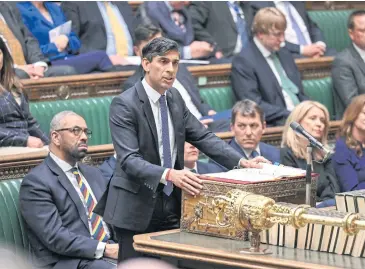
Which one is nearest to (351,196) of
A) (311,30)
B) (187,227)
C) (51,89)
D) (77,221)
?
(187,227)

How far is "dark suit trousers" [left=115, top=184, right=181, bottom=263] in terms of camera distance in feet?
14.2

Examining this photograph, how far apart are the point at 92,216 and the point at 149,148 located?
798mm

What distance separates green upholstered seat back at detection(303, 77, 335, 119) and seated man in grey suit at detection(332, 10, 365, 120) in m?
0.07

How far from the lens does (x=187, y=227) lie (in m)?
4.23

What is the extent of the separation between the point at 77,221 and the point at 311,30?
3.97 metres

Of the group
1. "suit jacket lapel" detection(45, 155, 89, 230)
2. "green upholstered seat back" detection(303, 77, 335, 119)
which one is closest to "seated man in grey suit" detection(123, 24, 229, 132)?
"green upholstered seat back" detection(303, 77, 335, 119)

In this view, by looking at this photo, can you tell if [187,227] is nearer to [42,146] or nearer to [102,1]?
→ [42,146]

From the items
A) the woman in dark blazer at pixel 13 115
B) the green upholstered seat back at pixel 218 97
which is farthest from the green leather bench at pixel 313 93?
the woman in dark blazer at pixel 13 115

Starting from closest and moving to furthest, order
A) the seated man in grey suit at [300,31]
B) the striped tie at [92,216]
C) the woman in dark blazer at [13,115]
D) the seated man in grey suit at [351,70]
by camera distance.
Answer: the striped tie at [92,216], the woman in dark blazer at [13,115], the seated man in grey suit at [351,70], the seated man in grey suit at [300,31]

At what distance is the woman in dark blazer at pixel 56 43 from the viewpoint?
6.87 metres

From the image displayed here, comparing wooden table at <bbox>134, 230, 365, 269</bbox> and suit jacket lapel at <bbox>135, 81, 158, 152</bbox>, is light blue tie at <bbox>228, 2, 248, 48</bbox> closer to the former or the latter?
suit jacket lapel at <bbox>135, 81, 158, 152</bbox>

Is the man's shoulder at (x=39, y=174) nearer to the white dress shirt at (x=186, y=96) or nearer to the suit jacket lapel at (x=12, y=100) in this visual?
the suit jacket lapel at (x=12, y=100)

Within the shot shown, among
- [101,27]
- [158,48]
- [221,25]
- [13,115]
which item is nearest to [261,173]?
[158,48]

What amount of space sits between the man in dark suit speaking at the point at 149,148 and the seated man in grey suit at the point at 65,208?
0.47 m
